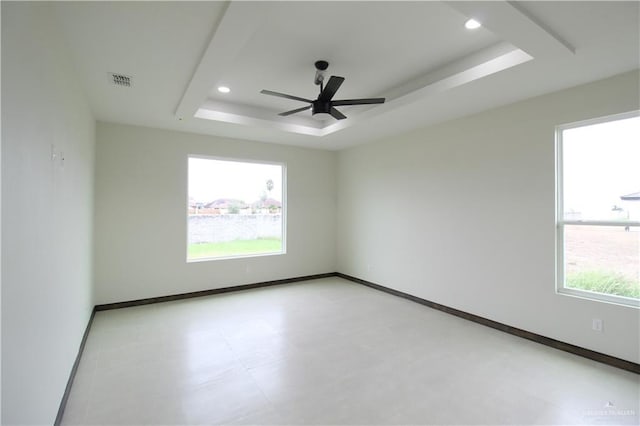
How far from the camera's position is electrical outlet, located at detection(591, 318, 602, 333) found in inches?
115

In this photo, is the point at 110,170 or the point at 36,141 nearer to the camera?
the point at 36,141

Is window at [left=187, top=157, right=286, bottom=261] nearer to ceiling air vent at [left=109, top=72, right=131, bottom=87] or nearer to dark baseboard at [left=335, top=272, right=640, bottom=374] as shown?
ceiling air vent at [left=109, top=72, right=131, bottom=87]

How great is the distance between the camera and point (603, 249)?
3.03 meters

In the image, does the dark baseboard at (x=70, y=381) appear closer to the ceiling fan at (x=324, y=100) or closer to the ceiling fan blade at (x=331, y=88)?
the ceiling fan at (x=324, y=100)

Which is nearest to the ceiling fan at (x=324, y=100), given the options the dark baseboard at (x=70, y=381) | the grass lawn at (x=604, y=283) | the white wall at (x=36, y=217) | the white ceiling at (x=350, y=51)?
the white ceiling at (x=350, y=51)

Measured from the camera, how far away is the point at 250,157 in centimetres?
541

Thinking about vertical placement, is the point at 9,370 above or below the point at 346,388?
above

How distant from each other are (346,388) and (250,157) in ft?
13.3

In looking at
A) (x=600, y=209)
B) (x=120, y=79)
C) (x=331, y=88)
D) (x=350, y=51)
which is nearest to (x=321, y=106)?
(x=331, y=88)

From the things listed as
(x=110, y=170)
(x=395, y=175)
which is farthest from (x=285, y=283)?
(x=110, y=170)

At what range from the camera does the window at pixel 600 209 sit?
2854mm

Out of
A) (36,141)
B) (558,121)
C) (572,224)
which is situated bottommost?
(572,224)

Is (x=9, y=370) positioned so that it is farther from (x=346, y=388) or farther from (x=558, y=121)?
(x=558, y=121)

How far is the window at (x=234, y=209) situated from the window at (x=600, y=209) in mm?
4210
